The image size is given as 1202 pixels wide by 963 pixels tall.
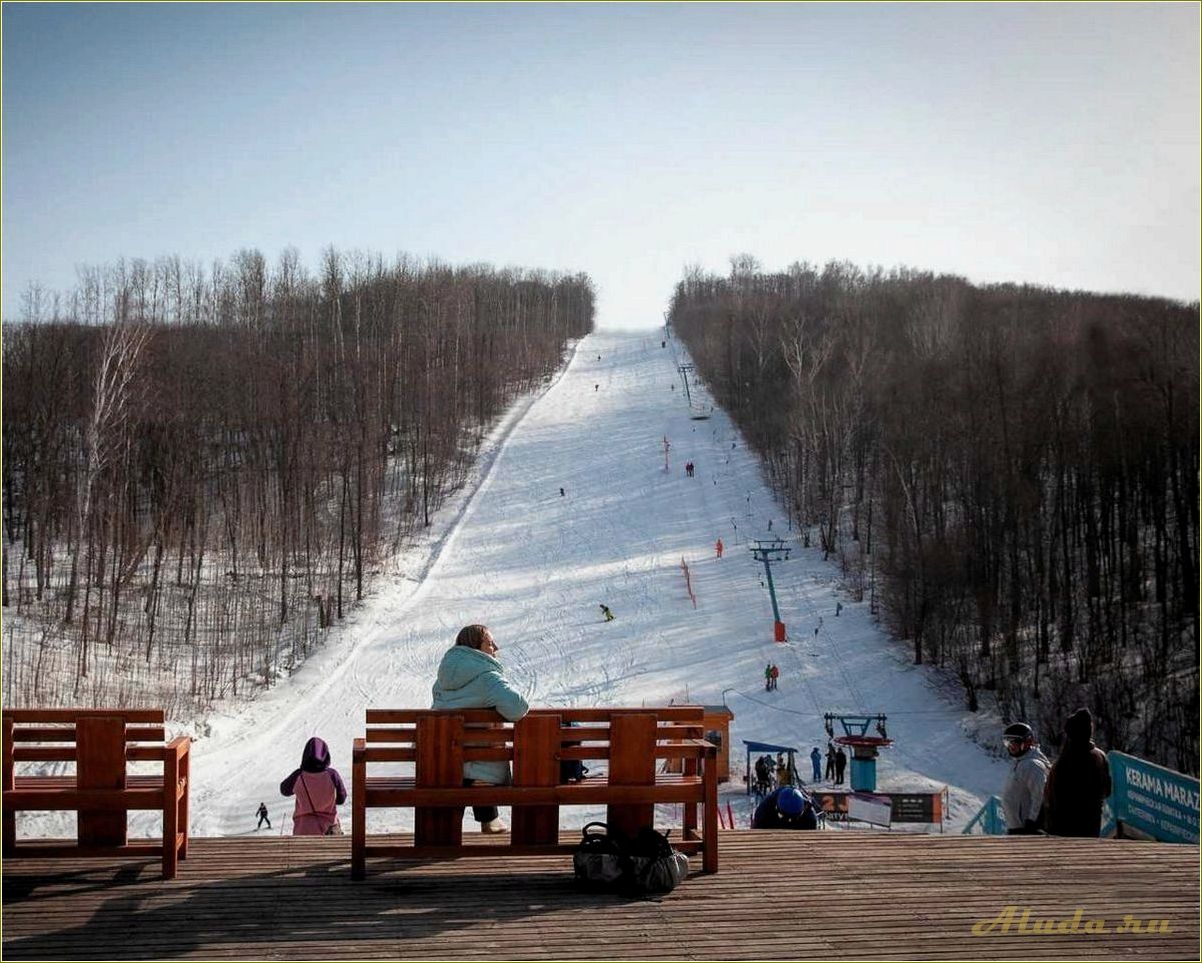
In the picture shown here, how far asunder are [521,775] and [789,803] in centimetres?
285

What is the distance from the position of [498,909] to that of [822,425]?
4703 centimetres

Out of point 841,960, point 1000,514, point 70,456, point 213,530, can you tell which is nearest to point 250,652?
point 213,530

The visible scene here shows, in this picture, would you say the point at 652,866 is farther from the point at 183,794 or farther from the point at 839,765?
the point at 839,765

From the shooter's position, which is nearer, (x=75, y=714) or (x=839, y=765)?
(x=75, y=714)

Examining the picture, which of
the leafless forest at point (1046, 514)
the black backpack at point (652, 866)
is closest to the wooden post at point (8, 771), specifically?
the black backpack at point (652, 866)

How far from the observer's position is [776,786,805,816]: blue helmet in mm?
8703

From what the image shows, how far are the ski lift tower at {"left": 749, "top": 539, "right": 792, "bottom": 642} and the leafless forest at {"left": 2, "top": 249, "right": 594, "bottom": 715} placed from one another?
14329 millimetres

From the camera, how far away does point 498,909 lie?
6.17 metres

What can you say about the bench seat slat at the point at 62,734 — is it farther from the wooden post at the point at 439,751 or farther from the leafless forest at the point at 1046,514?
the leafless forest at the point at 1046,514

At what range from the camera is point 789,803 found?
870 cm

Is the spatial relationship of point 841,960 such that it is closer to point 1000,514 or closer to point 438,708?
point 438,708

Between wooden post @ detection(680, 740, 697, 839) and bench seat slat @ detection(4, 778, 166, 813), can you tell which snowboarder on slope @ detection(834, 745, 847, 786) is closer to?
wooden post @ detection(680, 740, 697, 839)

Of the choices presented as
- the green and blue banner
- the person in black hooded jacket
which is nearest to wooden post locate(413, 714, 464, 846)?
the person in black hooded jacket

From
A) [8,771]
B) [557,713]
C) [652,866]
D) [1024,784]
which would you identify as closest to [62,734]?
[8,771]
